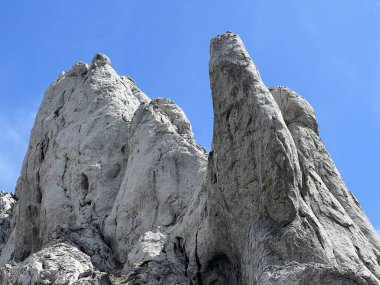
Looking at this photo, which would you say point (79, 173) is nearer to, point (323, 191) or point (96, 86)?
point (96, 86)

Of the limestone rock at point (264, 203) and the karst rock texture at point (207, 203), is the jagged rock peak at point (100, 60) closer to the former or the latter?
the karst rock texture at point (207, 203)

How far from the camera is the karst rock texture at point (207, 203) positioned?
2009 centimetres

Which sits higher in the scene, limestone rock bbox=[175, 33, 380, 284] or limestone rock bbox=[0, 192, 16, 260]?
limestone rock bbox=[0, 192, 16, 260]

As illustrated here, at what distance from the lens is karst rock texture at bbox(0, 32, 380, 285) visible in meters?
20.1

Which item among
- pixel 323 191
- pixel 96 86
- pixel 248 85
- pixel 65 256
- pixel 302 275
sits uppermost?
pixel 96 86

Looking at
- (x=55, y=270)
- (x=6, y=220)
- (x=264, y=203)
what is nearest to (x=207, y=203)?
(x=264, y=203)

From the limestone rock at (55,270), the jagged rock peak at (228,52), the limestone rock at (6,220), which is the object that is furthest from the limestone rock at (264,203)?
the limestone rock at (6,220)

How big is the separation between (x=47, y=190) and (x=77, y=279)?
1170 centimetres

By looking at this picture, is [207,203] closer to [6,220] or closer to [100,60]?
[100,60]

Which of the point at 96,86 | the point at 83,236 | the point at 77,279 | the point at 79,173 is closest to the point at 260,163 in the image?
the point at 77,279

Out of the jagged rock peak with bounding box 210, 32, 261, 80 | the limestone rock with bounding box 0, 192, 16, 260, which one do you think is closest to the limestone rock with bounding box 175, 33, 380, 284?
the jagged rock peak with bounding box 210, 32, 261, 80

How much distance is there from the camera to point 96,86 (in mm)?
35312

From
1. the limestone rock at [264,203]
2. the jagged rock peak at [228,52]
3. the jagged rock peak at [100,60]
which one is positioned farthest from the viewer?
the jagged rock peak at [100,60]

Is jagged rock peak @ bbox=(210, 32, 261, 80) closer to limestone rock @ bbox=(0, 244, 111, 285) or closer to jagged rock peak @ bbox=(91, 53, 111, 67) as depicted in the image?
limestone rock @ bbox=(0, 244, 111, 285)
